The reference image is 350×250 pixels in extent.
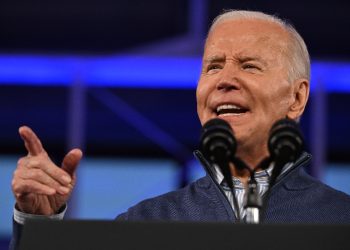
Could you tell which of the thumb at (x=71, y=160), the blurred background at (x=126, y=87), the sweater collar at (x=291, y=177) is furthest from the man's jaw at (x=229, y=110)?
the blurred background at (x=126, y=87)

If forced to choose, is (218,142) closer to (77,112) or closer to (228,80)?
(228,80)

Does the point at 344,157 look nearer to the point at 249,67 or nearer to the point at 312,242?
the point at 249,67

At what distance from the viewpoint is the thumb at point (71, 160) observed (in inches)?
72.7

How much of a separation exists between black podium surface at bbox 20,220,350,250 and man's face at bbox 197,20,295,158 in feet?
2.46

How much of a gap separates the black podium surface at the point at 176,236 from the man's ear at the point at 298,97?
0.95m

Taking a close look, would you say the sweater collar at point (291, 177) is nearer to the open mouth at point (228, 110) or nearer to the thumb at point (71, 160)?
the open mouth at point (228, 110)

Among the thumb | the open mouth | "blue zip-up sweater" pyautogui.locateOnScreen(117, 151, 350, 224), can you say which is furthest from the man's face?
the thumb

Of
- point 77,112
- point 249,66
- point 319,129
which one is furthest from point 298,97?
point 77,112

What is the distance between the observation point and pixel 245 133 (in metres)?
2.33

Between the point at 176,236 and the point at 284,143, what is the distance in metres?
0.27

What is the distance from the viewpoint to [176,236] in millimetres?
1565

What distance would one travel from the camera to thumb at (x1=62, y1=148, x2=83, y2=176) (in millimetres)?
1846

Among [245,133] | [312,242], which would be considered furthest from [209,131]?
[245,133]

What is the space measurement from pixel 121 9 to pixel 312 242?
11.7 feet
